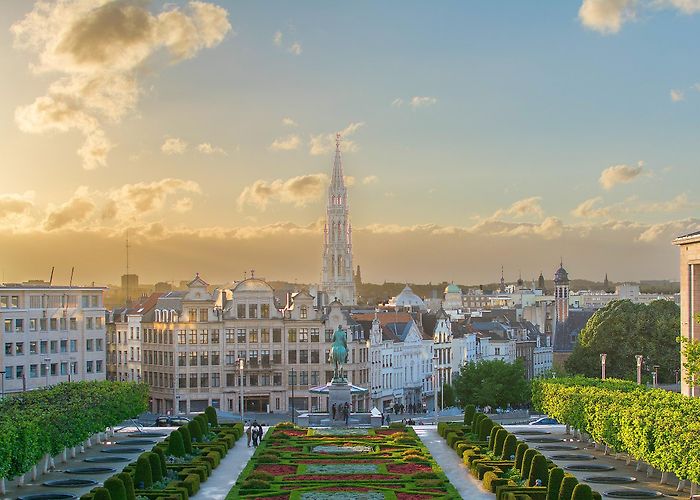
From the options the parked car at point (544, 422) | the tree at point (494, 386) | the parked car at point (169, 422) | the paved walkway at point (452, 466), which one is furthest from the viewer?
the tree at point (494, 386)

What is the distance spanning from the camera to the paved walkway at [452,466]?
6944 cm

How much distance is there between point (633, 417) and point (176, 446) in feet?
81.4

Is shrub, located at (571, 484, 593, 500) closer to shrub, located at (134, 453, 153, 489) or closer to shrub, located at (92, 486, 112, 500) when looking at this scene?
shrub, located at (92, 486, 112, 500)

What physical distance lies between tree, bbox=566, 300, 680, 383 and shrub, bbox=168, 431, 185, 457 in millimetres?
76524

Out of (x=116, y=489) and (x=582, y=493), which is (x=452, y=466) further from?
(x=116, y=489)

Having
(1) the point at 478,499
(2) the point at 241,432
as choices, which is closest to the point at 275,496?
(1) the point at 478,499

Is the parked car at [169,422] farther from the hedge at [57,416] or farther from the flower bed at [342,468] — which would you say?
the flower bed at [342,468]

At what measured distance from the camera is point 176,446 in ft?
263

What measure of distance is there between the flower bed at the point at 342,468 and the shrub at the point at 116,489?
32.9 feet

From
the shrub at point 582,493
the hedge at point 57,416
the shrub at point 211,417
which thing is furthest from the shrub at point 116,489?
the shrub at point 211,417

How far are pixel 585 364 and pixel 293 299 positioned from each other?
31.0m

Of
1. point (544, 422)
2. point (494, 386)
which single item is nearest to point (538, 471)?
point (544, 422)

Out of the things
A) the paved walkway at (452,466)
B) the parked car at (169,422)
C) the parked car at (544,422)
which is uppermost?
the paved walkway at (452,466)

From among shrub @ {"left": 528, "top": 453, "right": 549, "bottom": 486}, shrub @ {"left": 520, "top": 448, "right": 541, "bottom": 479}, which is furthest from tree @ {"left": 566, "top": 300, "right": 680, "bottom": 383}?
shrub @ {"left": 528, "top": 453, "right": 549, "bottom": 486}
